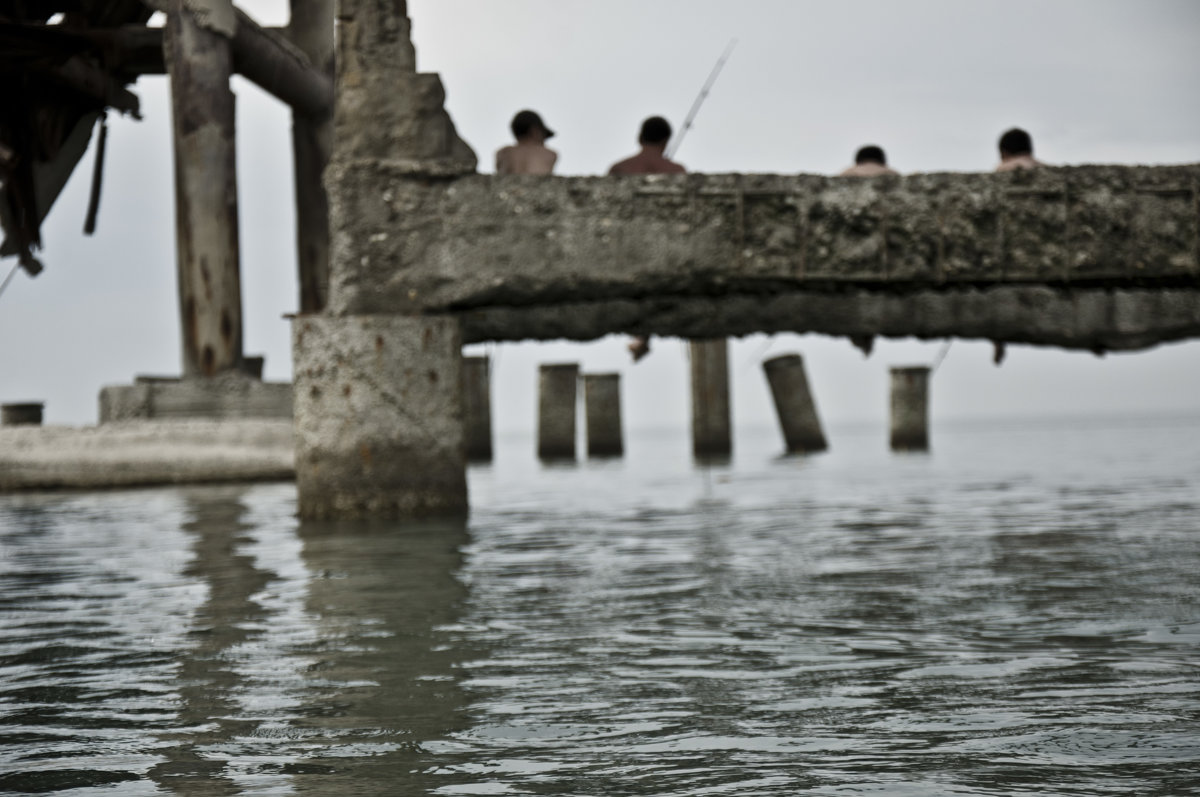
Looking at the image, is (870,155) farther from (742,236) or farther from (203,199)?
(203,199)

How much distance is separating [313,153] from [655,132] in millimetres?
7797

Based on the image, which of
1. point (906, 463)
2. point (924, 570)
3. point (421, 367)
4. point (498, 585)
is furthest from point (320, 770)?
point (906, 463)

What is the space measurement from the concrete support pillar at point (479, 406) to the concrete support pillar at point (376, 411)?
447 inches

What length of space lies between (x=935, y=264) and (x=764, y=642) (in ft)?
14.2

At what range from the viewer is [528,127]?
8359mm

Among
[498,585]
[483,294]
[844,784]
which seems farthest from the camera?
[483,294]

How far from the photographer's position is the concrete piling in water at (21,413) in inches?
693

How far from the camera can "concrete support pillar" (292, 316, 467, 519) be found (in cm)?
762

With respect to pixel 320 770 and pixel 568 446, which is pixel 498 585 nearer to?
pixel 320 770

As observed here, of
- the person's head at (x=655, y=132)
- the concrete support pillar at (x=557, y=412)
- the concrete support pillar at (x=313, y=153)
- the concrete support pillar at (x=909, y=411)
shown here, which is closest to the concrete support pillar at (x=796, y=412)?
the concrete support pillar at (x=909, y=411)

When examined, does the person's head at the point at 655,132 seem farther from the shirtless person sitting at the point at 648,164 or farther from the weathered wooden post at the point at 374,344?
the weathered wooden post at the point at 374,344

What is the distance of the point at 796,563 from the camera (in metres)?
6.00

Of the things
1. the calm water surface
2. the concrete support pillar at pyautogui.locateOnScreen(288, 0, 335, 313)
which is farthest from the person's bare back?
the concrete support pillar at pyautogui.locateOnScreen(288, 0, 335, 313)

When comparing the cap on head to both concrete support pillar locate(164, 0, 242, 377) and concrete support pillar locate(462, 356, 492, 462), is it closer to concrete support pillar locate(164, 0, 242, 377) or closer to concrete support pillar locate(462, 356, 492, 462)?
concrete support pillar locate(164, 0, 242, 377)
